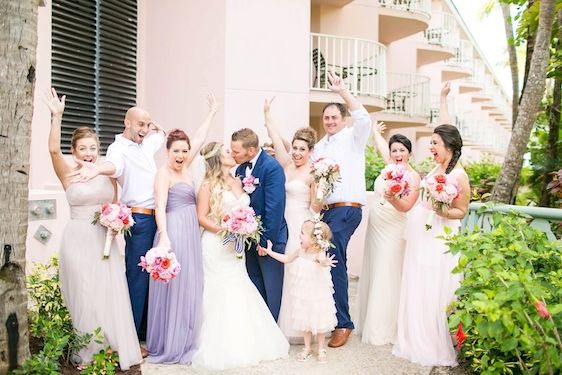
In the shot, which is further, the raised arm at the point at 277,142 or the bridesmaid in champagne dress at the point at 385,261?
the raised arm at the point at 277,142

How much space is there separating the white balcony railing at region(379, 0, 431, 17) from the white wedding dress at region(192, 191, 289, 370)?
49.4 ft

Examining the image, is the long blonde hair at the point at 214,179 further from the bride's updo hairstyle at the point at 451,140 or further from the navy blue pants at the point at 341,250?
the bride's updo hairstyle at the point at 451,140

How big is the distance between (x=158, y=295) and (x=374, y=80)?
10.2 m

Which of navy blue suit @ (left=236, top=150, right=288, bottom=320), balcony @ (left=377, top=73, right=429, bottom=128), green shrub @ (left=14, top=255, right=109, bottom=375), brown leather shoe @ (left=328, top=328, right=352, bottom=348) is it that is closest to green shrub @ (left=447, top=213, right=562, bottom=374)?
brown leather shoe @ (left=328, top=328, right=352, bottom=348)

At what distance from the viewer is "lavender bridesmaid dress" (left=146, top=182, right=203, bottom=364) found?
5227mm

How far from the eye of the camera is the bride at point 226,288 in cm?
524

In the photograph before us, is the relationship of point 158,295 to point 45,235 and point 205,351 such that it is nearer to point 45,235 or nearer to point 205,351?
point 205,351

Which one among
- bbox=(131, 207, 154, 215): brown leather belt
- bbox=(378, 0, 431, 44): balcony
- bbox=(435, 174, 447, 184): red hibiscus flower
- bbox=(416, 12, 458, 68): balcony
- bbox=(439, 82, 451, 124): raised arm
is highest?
bbox=(416, 12, 458, 68): balcony

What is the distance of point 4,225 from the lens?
4.21m

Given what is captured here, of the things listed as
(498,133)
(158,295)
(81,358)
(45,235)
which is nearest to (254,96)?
(45,235)

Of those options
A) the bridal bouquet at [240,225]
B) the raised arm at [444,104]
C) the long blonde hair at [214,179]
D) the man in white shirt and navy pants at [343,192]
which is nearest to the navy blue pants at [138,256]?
the long blonde hair at [214,179]

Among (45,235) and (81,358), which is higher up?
(45,235)

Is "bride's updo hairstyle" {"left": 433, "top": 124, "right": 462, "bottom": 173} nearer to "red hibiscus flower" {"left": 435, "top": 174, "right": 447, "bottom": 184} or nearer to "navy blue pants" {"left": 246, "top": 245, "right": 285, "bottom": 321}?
"red hibiscus flower" {"left": 435, "top": 174, "right": 447, "bottom": 184}

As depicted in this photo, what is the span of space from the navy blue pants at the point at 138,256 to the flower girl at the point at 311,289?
3.76 feet
